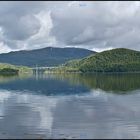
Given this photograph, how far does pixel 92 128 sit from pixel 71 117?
1301cm

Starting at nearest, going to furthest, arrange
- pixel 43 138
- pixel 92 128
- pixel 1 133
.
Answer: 1. pixel 43 138
2. pixel 1 133
3. pixel 92 128

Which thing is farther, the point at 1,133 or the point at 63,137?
the point at 1,133

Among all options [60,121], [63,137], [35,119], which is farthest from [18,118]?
[63,137]

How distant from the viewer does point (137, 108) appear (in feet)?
274

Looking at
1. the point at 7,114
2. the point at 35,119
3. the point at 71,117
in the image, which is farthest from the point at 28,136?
the point at 7,114

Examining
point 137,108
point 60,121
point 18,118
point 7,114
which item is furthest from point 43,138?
point 137,108

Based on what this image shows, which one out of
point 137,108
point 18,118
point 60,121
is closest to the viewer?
point 60,121

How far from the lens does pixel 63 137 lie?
169 feet

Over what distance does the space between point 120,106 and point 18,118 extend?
27877mm

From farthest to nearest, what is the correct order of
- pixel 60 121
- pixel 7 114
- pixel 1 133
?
pixel 7 114
pixel 60 121
pixel 1 133

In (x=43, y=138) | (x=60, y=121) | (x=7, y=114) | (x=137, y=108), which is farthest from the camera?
(x=137, y=108)

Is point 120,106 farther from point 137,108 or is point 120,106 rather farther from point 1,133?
point 1,133

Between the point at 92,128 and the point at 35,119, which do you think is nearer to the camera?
the point at 92,128

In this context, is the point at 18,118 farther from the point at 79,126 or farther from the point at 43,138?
the point at 43,138
